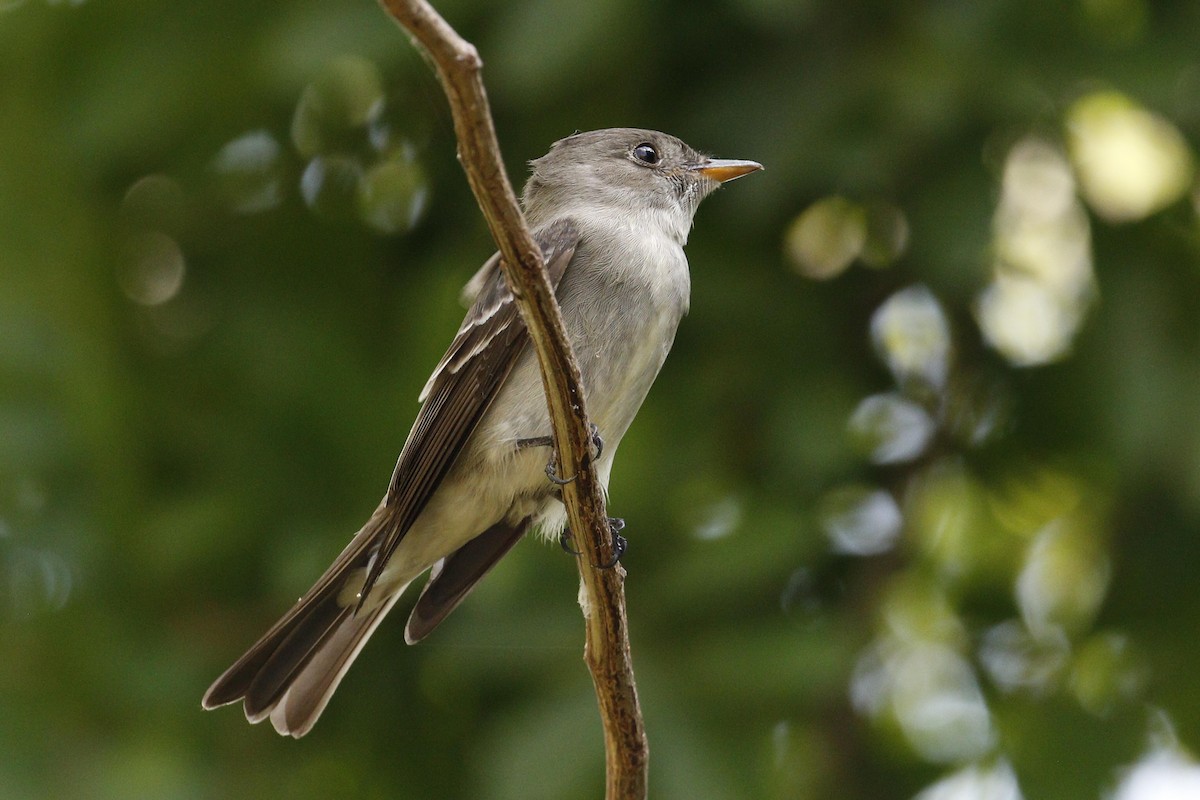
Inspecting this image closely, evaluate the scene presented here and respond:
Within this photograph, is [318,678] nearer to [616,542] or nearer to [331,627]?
[331,627]

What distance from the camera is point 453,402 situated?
3.52 meters

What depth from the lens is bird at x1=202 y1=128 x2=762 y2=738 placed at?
347 centimetres

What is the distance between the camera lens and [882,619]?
437 cm

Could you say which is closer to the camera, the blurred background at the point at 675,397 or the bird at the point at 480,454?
the bird at the point at 480,454

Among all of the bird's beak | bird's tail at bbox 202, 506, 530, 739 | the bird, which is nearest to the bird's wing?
the bird

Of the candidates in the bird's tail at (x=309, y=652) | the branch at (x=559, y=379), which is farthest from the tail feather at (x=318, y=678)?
the branch at (x=559, y=379)

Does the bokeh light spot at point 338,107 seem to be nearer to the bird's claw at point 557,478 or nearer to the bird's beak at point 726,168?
the bird's beak at point 726,168

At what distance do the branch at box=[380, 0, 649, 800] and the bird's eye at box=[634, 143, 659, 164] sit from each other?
5.48 feet

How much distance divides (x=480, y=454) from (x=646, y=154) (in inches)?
44.2

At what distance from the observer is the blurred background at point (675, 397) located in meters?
3.77

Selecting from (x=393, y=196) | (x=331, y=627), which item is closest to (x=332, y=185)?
(x=393, y=196)

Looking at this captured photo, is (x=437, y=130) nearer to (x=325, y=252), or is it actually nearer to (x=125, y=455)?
(x=325, y=252)

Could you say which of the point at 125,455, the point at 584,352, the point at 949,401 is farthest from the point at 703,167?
the point at 125,455

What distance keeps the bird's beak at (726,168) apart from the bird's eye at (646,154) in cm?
21
